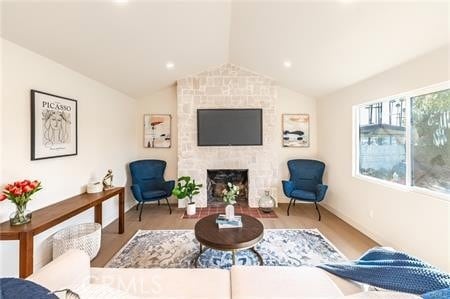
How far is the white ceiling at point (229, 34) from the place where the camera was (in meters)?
2.02

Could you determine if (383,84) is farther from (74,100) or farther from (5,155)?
(5,155)

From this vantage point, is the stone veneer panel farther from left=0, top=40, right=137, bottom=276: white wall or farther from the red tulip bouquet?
the red tulip bouquet

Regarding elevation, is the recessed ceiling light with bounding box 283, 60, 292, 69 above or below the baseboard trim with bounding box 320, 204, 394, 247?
above

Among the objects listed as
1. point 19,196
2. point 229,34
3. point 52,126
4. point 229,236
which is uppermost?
point 229,34

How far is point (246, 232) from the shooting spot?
2.42 meters

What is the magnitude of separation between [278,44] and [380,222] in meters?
2.83

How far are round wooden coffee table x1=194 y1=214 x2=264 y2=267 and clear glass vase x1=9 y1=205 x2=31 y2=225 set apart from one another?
1.57m

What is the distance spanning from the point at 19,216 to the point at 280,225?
3.30 metres

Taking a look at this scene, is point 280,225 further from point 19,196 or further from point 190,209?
point 19,196

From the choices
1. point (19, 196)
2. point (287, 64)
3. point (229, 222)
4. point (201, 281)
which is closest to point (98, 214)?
point (19, 196)

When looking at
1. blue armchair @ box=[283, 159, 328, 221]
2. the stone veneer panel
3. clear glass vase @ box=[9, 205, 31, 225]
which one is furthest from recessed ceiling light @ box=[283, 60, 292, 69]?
clear glass vase @ box=[9, 205, 31, 225]

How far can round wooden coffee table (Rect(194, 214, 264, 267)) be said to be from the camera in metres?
2.19

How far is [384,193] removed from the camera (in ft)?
9.75

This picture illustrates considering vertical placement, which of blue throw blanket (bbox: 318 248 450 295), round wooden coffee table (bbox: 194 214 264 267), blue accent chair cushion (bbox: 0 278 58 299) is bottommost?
round wooden coffee table (bbox: 194 214 264 267)
